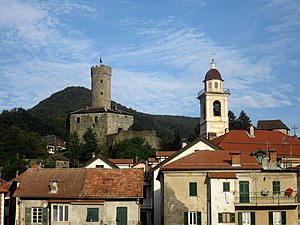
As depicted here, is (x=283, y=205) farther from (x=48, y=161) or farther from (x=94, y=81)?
(x=94, y=81)

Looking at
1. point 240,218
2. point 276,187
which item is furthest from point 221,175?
point 276,187

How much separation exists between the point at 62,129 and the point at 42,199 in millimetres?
117021

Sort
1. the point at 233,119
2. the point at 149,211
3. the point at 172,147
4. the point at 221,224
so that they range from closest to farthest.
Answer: the point at 221,224 → the point at 149,211 → the point at 172,147 → the point at 233,119

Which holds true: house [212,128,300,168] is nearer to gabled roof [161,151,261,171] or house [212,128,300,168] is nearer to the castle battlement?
gabled roof [161,151,261,171]

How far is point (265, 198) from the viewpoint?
4281 cm

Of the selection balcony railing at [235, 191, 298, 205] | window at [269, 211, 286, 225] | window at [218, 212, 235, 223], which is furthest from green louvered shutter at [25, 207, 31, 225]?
window at [269, 211, 286, 225]

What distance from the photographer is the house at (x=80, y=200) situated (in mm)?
43812

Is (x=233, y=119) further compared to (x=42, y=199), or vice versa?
(x=233, y=119)

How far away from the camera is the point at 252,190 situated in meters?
42.8

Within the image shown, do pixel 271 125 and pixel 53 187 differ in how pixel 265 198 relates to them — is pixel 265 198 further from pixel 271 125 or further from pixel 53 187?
pixel 271 125

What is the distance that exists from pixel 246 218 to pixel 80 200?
1252 centimetres

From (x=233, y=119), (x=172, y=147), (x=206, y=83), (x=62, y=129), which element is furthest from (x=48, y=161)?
(x=62, y=129)

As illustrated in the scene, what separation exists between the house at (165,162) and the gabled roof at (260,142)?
16445mm

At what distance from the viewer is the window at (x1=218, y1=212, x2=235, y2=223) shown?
4209 cm
